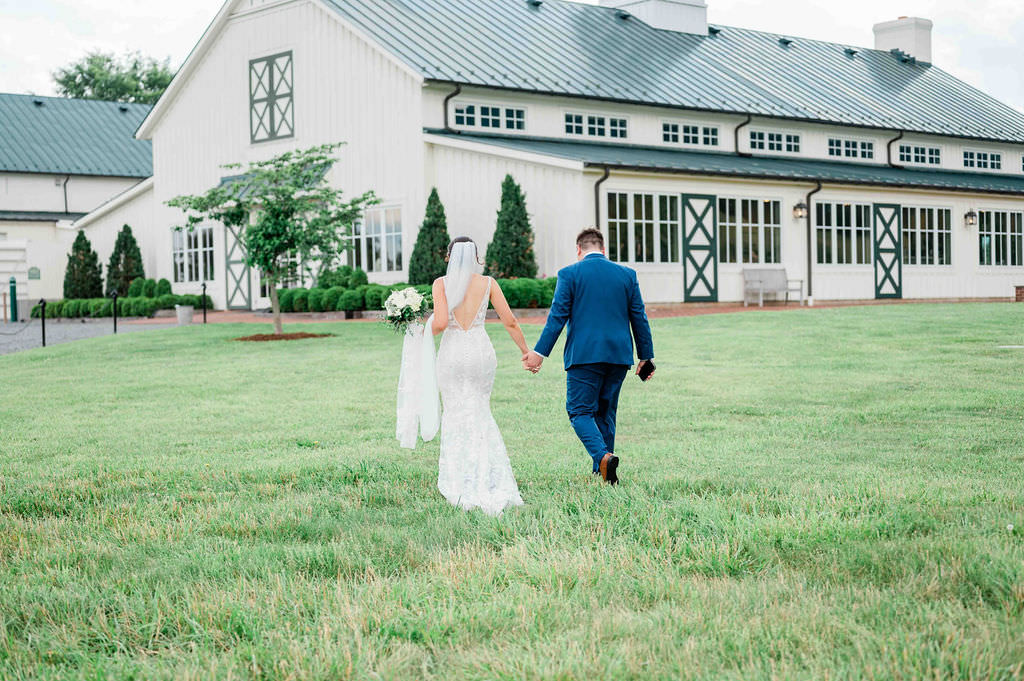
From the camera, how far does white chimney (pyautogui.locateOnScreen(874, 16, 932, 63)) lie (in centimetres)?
4428

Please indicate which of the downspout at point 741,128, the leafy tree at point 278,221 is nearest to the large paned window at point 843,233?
the downspout at point 741,128

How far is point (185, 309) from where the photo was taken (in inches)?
1114

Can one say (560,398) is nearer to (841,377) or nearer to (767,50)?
(841,377)

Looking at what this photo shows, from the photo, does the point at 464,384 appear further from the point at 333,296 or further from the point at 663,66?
the point at 663,66

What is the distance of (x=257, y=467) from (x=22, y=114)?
145 ft

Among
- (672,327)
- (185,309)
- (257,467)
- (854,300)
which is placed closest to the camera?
(257,467)

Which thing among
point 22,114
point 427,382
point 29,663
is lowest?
point 29,663

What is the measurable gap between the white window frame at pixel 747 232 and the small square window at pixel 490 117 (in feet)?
19.6

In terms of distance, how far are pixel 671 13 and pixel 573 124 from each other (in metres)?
9.72

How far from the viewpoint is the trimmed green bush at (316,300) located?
27.9 meters

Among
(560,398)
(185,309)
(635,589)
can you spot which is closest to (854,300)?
(185,309)

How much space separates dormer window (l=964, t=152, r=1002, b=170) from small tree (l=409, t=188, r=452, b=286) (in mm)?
20773

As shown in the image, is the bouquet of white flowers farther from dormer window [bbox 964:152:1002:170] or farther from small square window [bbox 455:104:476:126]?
Answer: dormer window [bbox 964:152:1002:170]

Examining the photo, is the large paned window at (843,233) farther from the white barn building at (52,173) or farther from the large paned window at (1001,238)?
the white barn building at (52,173)
